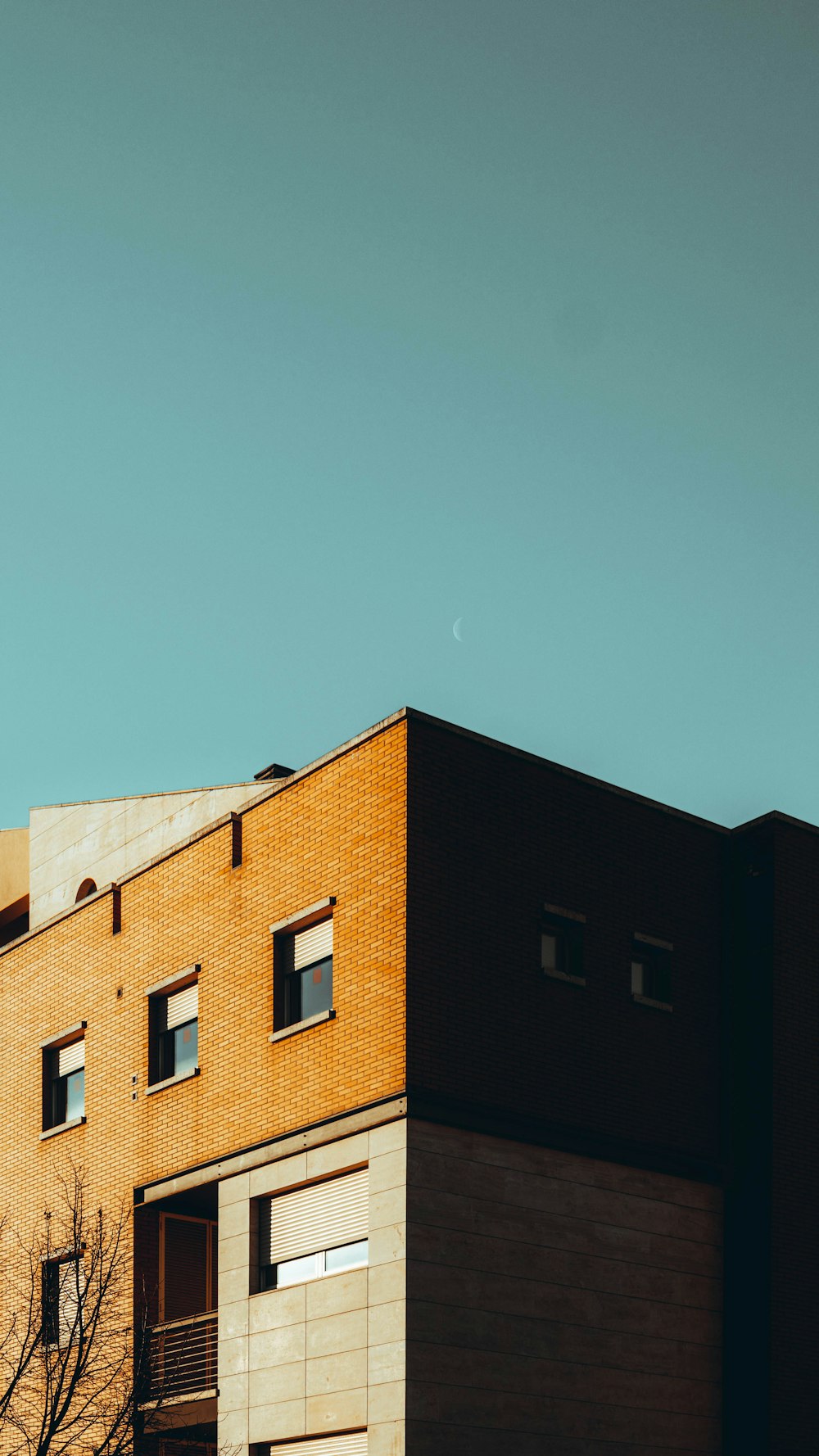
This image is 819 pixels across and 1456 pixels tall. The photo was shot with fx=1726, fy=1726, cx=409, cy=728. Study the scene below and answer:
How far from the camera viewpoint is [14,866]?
120 ft

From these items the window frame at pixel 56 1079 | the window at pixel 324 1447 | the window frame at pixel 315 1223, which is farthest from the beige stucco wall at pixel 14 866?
the window at pixel 324 1447

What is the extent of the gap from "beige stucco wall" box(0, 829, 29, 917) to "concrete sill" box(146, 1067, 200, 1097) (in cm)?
941

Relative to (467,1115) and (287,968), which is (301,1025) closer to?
(287,968)

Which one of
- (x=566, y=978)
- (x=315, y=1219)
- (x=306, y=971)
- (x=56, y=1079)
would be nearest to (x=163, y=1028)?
(x=56, y=1079)

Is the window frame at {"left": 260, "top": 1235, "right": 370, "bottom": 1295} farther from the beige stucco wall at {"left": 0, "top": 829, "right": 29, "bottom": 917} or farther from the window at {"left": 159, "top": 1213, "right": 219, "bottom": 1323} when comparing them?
the beige stucco wall at {"left": 0, "top": 829, "right": 29, "bottom": 917}

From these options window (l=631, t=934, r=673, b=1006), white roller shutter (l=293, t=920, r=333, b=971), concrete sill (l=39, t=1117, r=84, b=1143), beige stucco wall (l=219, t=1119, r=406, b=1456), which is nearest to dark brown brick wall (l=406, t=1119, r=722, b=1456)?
beige stucco wall (l=219, t=1119, r=406, b=1456)

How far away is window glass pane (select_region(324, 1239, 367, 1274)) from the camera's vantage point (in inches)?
900

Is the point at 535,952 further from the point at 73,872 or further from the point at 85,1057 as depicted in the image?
the point at 73,872

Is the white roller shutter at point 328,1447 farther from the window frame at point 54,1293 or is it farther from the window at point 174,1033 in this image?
the window at point 174,1033

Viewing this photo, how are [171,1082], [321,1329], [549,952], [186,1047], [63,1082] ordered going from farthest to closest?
[63,1082], [186,1047], [171,1082], [549,952], [321,1329]

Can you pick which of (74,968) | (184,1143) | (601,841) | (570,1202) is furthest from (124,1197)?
(601,841)

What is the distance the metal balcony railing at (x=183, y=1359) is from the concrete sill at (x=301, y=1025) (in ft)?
13.9

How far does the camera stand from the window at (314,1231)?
75.8 ft

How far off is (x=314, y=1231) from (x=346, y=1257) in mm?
832
